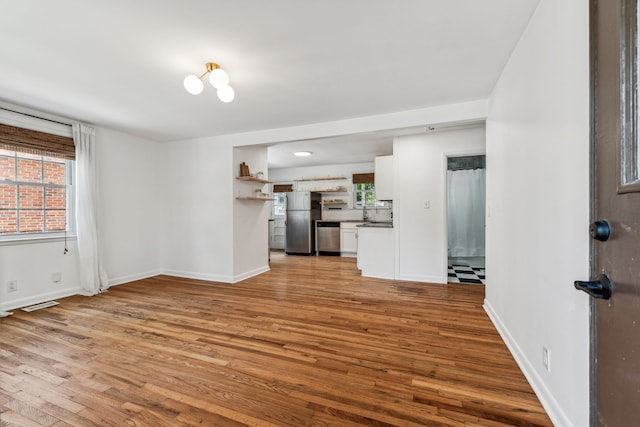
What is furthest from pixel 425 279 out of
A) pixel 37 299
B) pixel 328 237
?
pixel 37 299

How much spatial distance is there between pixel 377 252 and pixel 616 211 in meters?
3.71

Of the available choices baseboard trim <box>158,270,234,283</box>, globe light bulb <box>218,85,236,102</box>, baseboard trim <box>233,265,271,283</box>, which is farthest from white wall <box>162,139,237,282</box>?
globe light bulb <box>218,85,236,102</box>

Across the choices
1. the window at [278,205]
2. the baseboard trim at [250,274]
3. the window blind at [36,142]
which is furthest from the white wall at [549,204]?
the window at [278,205]

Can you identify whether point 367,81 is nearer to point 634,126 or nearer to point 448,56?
point 448,56

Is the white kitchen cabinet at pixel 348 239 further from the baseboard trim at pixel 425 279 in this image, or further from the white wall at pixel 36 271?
the white wall at pixel 36 271

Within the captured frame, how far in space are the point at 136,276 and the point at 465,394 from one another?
485 centimetres

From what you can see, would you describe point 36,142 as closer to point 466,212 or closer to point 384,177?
point 384,177

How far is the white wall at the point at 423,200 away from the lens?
4.06 metres

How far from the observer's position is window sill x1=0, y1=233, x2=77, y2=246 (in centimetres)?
315

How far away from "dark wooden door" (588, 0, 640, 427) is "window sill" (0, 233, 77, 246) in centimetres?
501

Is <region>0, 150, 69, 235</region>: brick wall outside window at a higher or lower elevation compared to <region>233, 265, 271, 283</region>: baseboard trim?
higher

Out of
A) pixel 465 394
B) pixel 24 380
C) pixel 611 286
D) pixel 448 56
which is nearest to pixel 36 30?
pixel 24 380

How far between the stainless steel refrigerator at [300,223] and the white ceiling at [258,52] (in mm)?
3846

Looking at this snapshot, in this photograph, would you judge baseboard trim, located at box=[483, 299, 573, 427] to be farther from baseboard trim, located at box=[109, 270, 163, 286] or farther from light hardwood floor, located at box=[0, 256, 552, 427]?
baseboard trim, located at box=[109, 270, 163, 286]
